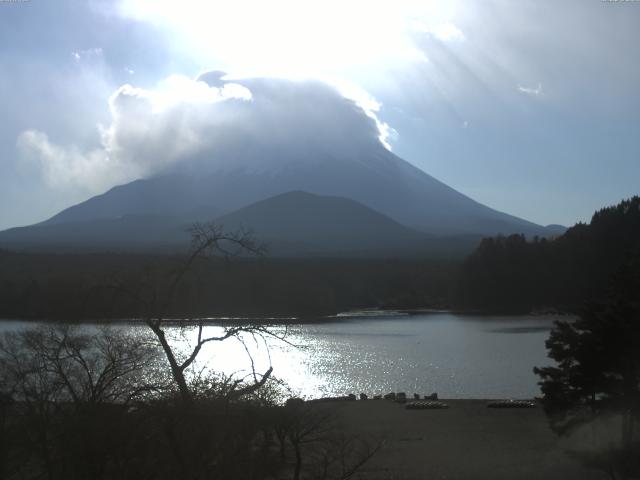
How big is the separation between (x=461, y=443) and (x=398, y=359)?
1138 centimetres

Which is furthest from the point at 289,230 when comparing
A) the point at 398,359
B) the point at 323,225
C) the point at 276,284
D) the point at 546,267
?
the point at 398,359

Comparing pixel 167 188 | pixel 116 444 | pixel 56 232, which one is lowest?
pixel 116 444

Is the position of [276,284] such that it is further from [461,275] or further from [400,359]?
[461,275]

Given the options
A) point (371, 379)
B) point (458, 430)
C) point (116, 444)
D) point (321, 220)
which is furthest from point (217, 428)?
point (321, 220)

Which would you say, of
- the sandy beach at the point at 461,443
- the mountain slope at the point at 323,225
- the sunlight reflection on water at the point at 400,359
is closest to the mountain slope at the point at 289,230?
the mountain slope at the point at 323,225

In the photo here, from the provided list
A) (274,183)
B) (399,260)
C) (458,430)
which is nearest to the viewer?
(458,430)

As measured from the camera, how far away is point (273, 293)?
121 feet

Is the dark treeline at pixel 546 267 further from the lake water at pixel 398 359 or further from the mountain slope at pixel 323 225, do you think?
the mountain slope at pixel 323 225

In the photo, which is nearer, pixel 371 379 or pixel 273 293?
pixel 371 379

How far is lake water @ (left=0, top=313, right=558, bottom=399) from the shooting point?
18.7m

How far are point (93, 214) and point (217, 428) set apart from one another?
11689cm

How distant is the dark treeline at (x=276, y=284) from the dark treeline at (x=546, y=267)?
127 inches

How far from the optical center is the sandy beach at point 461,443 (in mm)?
10383

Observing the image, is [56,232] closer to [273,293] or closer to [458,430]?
[273,293]
